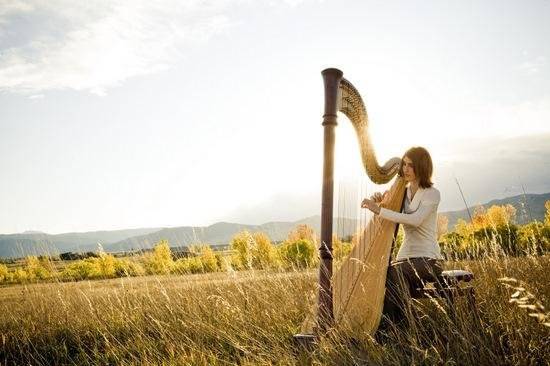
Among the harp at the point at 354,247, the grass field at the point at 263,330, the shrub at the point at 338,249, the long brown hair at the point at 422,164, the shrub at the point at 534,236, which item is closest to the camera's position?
the grass field at the point at 263,330

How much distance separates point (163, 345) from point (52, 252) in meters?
3.41

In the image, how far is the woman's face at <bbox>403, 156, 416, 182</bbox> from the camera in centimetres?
355

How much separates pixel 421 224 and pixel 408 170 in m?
0.46

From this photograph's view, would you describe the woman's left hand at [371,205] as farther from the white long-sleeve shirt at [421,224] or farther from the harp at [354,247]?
the harp at [354,247]

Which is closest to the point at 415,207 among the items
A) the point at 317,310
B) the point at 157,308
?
the point at 317,310

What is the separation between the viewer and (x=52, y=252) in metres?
6.77

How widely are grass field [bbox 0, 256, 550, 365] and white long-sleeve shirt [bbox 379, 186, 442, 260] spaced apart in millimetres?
444

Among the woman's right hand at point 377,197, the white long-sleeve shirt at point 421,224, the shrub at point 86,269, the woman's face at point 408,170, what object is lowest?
the shrub at point 86,269

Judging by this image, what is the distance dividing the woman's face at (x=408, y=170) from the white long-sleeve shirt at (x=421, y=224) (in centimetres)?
12

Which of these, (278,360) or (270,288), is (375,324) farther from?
(270,288)

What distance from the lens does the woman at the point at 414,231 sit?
3279 millimetres

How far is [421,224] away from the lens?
341 centimetres

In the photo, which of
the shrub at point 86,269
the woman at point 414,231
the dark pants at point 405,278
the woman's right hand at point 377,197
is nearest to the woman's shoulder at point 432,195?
the woman at point 414,231

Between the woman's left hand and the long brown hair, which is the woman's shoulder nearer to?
the long brown hair
